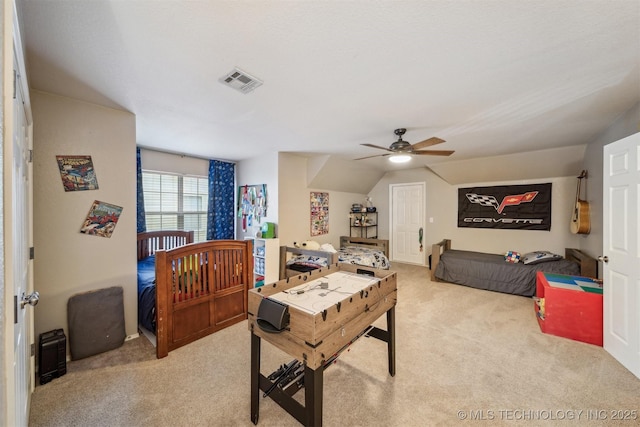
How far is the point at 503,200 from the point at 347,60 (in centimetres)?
479

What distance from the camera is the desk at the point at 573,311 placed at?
2516mm

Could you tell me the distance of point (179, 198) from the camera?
4449 mm

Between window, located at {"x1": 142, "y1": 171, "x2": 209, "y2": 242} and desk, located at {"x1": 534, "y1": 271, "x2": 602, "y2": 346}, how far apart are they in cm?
531

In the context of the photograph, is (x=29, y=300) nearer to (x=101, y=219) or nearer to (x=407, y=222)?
(x=101, y=219)

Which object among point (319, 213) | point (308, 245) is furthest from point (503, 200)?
point (308, 245)

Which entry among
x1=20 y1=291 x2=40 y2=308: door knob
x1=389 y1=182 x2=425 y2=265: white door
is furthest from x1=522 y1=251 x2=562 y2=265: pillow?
x1=20 y1=291 x2=40 y2=308: door knob

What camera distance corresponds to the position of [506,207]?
4.82 m

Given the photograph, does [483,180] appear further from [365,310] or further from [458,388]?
[365,310]

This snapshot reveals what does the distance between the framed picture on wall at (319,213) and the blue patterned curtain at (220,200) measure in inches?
66.5

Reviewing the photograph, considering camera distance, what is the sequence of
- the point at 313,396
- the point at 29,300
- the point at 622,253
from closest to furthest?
the point at 29,300, the point at 313,396, the point at 622,253

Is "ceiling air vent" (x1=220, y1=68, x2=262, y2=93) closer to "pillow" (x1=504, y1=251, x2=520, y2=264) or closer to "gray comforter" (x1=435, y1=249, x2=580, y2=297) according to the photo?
"gray comforter" (x1=435, y1=249, x2=580, y2=297)

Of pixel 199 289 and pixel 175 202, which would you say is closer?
pixel 199 289

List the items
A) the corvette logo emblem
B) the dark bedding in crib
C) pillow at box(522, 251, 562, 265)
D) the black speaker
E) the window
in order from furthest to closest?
the corvette logo emblem, the window, pillow at box(522, 251, 562, 265), the dark bedding in crib, the black speaker

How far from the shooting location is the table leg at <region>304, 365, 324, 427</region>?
1.30 metres
